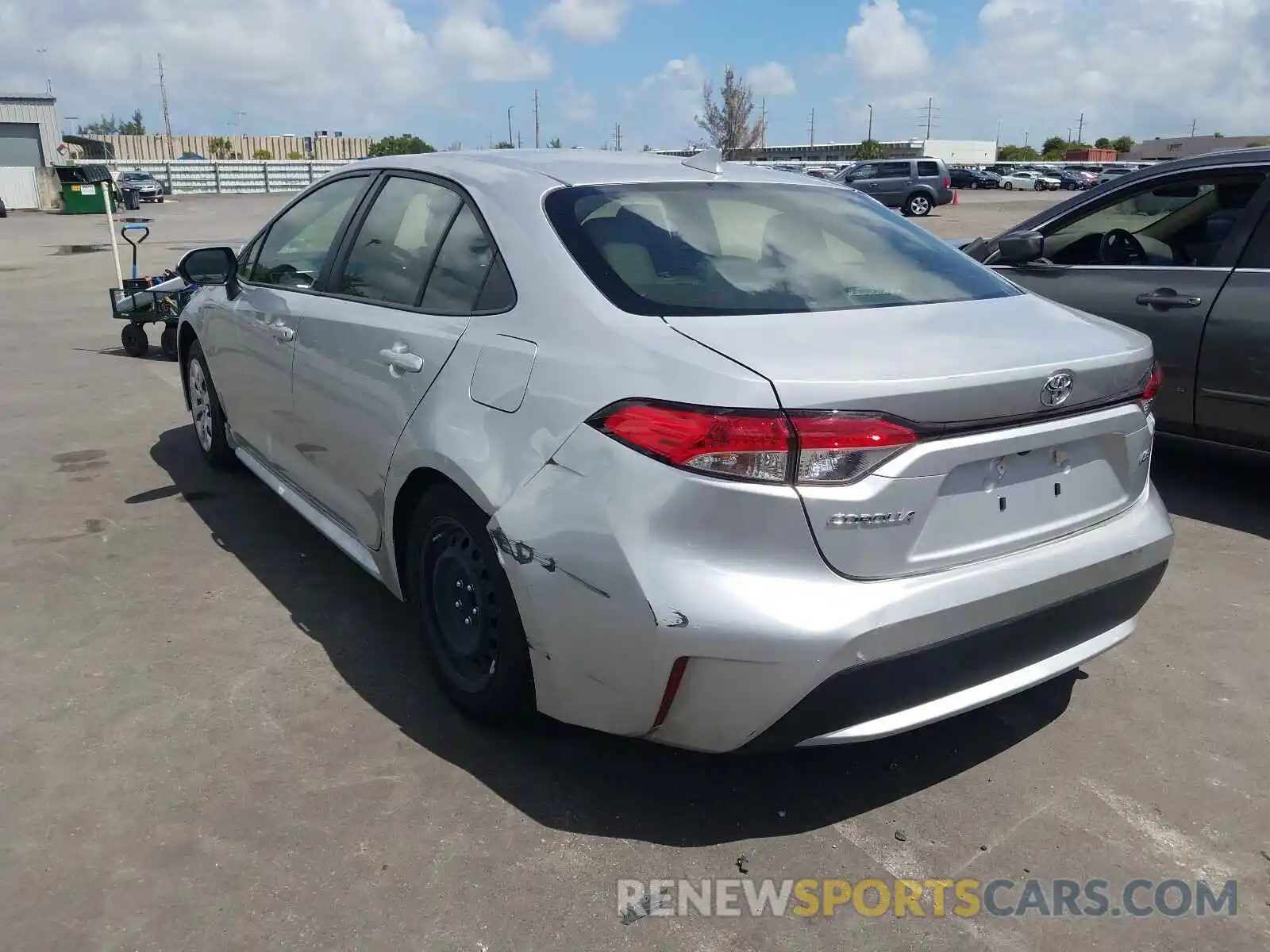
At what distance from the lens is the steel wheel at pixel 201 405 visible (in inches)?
214

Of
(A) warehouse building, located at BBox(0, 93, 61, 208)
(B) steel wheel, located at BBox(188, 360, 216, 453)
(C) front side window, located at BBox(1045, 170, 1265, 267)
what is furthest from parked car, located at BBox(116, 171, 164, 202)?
(C) front side window, located at BBox(1045, 170, 1265, 267)

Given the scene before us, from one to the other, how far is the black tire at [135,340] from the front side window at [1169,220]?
783 cm

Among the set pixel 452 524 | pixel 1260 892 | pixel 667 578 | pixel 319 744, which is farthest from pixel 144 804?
pixel 1260 892

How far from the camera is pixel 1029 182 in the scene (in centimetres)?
5809

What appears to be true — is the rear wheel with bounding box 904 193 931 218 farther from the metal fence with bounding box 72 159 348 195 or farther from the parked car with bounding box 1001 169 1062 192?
the metal fence with bounding box 72 159 348 195

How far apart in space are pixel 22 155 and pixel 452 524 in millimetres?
58358

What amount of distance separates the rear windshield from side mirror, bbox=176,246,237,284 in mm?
2420

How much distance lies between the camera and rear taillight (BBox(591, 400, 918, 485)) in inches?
87.0

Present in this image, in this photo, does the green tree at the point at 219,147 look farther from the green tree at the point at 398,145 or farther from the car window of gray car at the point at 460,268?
the car window of gray car at the point at 460,268

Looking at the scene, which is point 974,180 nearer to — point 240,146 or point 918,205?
point 918,205

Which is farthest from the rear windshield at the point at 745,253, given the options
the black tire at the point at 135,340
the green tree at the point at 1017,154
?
the green tree at the point at 1017,154

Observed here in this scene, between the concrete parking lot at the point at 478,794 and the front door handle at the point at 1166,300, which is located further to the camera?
the front door handle at the point at 1166,300

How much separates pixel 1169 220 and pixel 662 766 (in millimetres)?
4127

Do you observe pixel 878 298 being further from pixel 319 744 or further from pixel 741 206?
pixel 319 744
